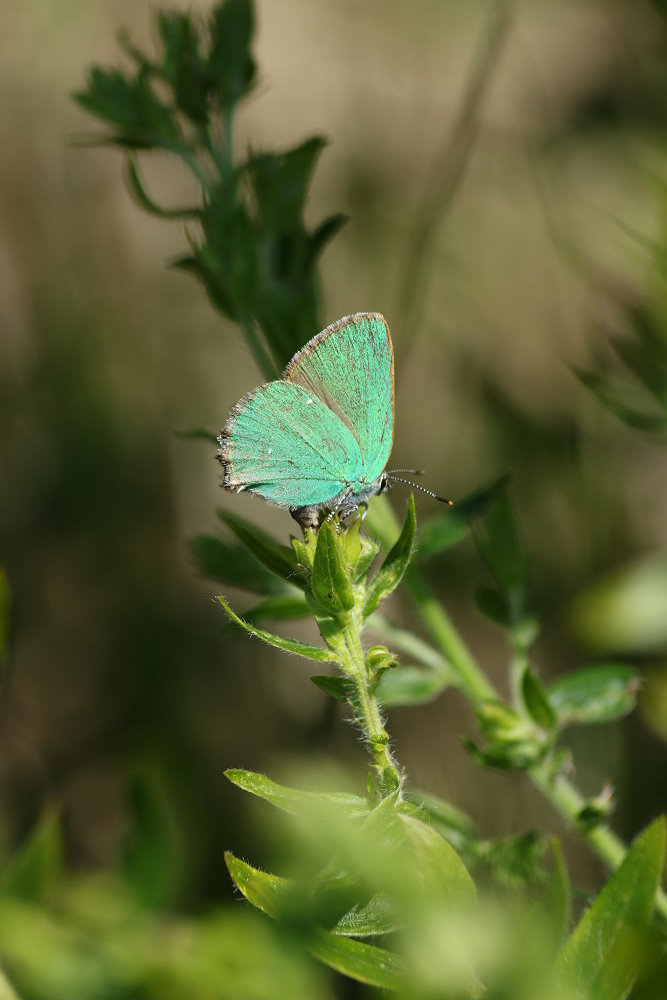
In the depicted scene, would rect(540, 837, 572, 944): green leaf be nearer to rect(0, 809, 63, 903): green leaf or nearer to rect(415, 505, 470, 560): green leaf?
rect(415, 505, 470, 560): green leaf

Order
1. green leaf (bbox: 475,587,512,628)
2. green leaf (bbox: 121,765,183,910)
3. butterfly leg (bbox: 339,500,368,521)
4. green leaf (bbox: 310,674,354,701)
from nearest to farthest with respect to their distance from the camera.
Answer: green leaf (bbox: 310,674,354,701) → butterfly leg (bbox: 339,500,368,521) → green leaf (bbox: 475,587,512,628) → green leaf (bbox: 121,765,183,910)

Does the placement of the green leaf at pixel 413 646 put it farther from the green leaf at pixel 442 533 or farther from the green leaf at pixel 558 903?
the green leaf at pixel 558 903

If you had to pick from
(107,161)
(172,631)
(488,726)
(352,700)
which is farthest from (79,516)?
(352,700)

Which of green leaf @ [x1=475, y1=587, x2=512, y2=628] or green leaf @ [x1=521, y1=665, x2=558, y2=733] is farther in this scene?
green leaf @ [x1=475, y1=587, x2=512, y2=628]

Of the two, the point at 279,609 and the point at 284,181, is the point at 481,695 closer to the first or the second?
the point at 279,609

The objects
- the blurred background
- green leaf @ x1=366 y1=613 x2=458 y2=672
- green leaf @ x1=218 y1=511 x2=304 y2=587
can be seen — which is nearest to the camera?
green leaf @ x1=218 y1=511 x2=304 y2=587

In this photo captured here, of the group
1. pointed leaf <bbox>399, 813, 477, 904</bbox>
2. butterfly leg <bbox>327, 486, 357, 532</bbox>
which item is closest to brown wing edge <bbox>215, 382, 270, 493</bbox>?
butterfly leg <bbox>327, 486, 357, 532</bbox>

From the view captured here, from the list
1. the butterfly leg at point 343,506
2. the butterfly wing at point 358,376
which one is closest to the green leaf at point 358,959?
the butterfly leg at point 343,506

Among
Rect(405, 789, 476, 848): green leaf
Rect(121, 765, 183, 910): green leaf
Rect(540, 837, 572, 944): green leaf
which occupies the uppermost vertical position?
Rect(540, 837, 572, 944): green leaf
